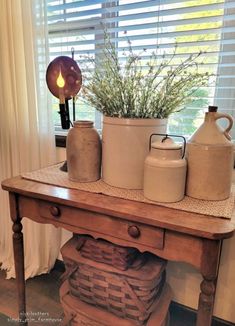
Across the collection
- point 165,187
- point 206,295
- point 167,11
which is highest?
point 167,11

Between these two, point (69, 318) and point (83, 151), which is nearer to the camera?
point (83, 151)

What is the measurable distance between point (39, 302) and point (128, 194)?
1014 millimetres

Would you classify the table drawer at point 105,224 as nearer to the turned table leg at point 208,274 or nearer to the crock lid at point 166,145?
the turned table leg at point 208,274

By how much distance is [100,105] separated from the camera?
1.02 m

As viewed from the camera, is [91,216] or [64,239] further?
[64,239]

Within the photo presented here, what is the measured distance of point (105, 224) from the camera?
2.90 ft

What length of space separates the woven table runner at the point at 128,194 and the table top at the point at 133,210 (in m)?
0.02

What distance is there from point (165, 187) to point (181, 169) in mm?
78

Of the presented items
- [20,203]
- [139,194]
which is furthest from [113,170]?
[20,203]

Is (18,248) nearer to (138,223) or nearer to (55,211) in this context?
(55,211)

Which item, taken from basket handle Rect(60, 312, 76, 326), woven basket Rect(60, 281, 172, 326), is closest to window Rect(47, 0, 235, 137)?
woven basket Rect(60, 281, 172, 326)

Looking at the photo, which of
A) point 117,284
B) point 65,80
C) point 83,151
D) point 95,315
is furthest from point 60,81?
point 95,315

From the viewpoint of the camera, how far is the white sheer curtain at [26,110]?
138 cm

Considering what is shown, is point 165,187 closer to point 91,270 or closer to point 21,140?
point 91,270
